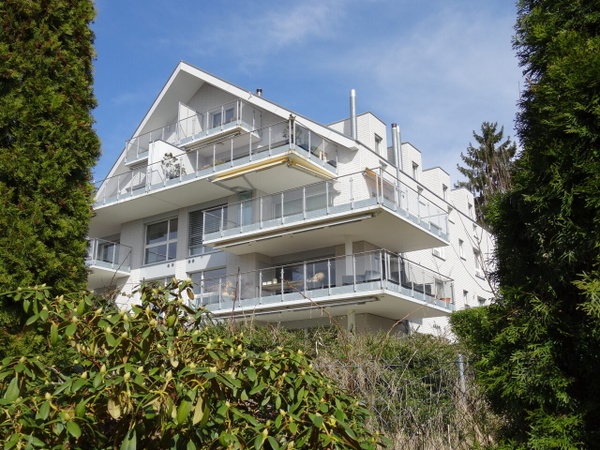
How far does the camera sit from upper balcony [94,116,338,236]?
74.2ft

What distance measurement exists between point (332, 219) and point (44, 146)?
14.5m

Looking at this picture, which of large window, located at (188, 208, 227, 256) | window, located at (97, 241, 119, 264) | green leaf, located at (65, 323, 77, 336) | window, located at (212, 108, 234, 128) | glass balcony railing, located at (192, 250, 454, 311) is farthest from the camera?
window, located at (97, 241, 119, 264)

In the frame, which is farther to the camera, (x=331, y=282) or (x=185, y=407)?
(x=331, y=282)

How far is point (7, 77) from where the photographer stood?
6855 millimetres

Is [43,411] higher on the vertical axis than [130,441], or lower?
higher

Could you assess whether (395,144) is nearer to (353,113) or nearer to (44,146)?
(353,113)

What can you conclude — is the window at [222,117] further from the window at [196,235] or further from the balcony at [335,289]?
the balcony at [335,289]

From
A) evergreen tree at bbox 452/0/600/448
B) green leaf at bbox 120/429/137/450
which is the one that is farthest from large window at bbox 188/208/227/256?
green leaf at bbox 120/429/137/450

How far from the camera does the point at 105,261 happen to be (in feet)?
85.8

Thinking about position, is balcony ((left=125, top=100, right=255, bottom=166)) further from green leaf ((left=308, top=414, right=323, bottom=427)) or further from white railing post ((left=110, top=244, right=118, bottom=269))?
green leaf ((left=308, top=414, right=323, bottom=427))

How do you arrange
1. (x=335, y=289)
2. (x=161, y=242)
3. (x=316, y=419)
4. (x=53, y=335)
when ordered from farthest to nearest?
(x=161, y=242) < (x=335, y=289) < (x=53, y=335) < (x=316, y=419)

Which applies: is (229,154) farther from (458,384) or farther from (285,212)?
(458,384)

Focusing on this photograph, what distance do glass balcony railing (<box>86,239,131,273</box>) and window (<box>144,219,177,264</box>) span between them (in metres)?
0.97

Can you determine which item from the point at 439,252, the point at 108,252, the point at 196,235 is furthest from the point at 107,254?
the point at 439,252
